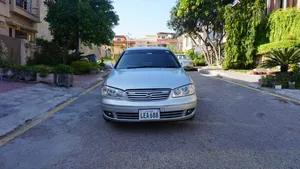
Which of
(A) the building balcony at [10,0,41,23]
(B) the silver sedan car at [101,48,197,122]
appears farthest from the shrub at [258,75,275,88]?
(A) the building balcony at [10,0,41,23]

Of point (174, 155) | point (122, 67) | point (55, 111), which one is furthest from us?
point (55, 111)

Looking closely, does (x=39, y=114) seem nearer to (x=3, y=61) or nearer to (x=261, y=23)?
(x=3, y=61)

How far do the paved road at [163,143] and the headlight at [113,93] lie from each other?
652 millimetres

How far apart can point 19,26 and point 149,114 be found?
19.7 metres

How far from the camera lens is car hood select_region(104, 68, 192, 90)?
15.3 feet

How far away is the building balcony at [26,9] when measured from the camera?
62.2 feet

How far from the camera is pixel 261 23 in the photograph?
22.0 meters

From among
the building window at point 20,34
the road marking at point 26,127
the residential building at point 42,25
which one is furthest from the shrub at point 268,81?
the residential building at point 42,25

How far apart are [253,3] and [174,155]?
20.4 meters

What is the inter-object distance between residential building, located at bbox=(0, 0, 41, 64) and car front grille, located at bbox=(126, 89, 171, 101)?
415 inches

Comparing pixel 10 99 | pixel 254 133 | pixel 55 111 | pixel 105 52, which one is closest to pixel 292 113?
pixel 254 133

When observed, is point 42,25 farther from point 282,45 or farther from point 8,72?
point 282,45

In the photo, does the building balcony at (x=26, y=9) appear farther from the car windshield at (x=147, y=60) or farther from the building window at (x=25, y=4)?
the car windshield at (x=147, y=60)

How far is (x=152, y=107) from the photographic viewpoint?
4.45 m
